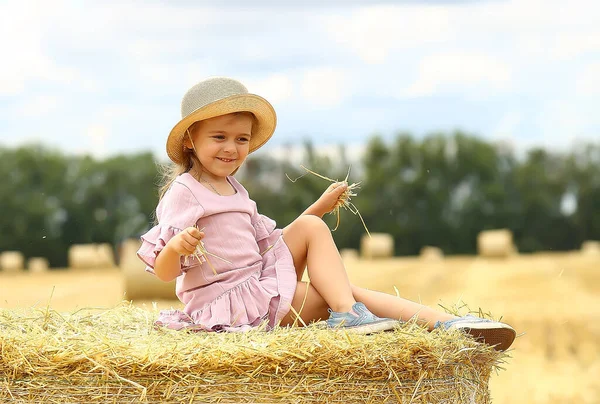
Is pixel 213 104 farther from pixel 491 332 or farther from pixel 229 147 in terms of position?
→ pixel 491 332

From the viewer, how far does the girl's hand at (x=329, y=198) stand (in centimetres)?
350

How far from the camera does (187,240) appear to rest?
9.44 feet

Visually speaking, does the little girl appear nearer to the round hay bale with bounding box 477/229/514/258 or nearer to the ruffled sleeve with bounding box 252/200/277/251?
the ruffled sleeve with bounding box 252/200/277/251

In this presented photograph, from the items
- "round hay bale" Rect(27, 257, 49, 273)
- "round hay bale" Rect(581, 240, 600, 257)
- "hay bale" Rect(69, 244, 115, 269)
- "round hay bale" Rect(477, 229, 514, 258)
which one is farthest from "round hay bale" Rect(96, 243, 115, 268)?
"round hay bale" Rect(581, 240, 600, 257)

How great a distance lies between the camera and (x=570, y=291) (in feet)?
36.8

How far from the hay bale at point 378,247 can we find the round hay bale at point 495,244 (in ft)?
5.06

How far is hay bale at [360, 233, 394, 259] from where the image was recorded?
49.6ft

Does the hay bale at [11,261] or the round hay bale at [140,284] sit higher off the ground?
the round hay bale at [140,284]

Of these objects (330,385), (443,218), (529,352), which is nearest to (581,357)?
(529,352)

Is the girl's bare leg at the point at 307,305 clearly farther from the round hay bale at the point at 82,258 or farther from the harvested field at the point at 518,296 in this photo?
the round hay bale at the point at 82,258

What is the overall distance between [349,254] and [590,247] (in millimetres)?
4191

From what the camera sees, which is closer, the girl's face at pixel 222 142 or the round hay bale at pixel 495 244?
the girl's face at pixel 222 142

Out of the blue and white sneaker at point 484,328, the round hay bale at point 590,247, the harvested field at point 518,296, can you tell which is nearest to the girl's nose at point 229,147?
the blue and white sneaker at point 484,328

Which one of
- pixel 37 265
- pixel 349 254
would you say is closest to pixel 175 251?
pixel 349 254
